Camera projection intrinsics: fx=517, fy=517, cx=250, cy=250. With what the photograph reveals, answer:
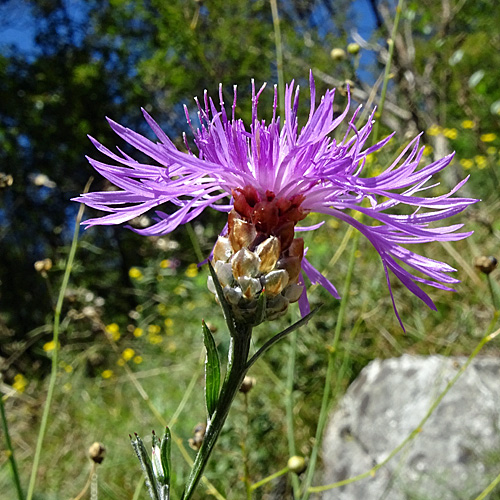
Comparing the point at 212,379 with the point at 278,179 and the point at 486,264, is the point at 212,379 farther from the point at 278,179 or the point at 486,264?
the point at 486,264

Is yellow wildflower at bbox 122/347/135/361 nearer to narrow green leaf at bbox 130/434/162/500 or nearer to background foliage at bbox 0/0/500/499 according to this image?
background foliage at bbox 0/0/500/499

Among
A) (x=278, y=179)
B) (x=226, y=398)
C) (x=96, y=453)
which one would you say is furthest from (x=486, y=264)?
(x=96, y=453)

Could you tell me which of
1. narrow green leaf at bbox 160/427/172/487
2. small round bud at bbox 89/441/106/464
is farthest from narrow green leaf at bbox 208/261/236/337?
small round bud at bbox 89/441/106/464

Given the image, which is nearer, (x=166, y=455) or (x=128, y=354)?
(x=166, y=455)

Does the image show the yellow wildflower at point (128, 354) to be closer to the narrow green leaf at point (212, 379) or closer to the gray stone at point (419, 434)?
the gray stone at point (419, 434)

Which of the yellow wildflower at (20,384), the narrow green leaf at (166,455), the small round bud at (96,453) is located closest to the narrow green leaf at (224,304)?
the narrow green leaf at (166,455)
